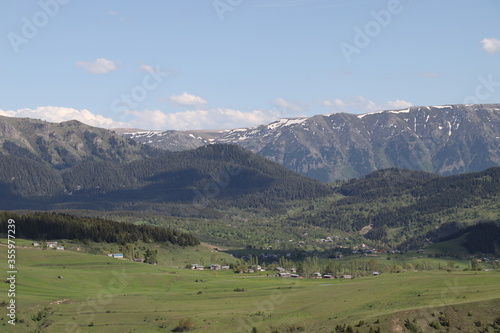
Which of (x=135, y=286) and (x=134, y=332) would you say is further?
(x=135, y=286)

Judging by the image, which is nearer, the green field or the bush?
the green field

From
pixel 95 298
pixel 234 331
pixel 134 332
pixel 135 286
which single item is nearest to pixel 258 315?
pixel 234 331

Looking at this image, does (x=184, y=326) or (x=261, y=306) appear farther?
(x=261, y=306)

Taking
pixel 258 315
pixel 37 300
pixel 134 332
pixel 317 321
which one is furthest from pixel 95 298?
pixel 317 321

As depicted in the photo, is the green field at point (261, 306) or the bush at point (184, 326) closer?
the green field at point (261, 306)

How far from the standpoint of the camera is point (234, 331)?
127812mm

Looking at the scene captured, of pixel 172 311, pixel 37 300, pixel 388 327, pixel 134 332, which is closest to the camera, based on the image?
pixel 388 327

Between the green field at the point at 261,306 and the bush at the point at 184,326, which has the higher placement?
the green field at the point at 261,306

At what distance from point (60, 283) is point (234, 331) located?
76.8 meters

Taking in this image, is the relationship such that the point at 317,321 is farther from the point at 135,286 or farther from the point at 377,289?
the point at 135,286

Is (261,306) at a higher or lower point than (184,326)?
higher

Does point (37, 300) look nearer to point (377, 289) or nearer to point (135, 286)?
point (135, 286)

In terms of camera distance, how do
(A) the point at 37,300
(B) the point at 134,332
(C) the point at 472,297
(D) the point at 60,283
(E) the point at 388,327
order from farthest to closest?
1. (D) the point at 60,283
2. (A) the point at 37,300
3. (B) the point at 134,332
4. (C) the point at 472,297
5. (E) the point at 388,327

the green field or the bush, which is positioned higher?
the green field
